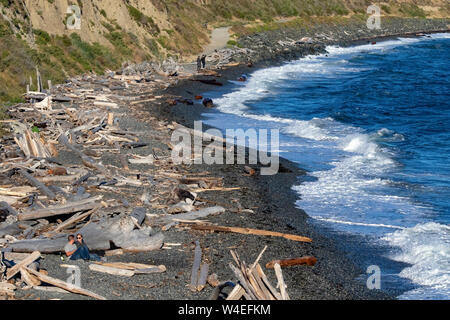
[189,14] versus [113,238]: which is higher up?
[189,14]

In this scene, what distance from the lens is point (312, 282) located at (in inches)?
606

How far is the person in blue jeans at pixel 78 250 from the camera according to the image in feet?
48.5

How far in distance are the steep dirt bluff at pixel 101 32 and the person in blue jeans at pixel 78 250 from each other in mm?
18822

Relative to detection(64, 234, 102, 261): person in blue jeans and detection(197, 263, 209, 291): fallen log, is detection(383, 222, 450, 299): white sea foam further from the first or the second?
detection(64, 234, 102, 261): person in blue jeans

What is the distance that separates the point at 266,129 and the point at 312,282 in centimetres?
1979

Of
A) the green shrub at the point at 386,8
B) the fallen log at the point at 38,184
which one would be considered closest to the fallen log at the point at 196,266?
the fallen log at the point at 38,184

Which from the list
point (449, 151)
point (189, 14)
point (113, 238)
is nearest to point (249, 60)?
point (189, 14)

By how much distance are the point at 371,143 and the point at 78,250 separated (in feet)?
66.3

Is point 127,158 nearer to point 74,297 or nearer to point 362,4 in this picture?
point 74,297

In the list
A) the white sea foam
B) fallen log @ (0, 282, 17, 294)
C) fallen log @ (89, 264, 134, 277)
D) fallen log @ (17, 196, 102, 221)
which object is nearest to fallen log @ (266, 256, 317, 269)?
the white sea foam

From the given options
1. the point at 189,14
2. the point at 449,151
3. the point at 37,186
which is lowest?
the point at 449,151

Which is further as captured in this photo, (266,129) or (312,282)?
(266,129)

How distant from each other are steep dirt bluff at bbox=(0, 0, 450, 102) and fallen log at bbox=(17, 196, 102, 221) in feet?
53.2

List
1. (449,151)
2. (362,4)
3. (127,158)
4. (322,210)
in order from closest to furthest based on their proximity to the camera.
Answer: (322,210)
(127,158)
(449,151)
(362,4)
